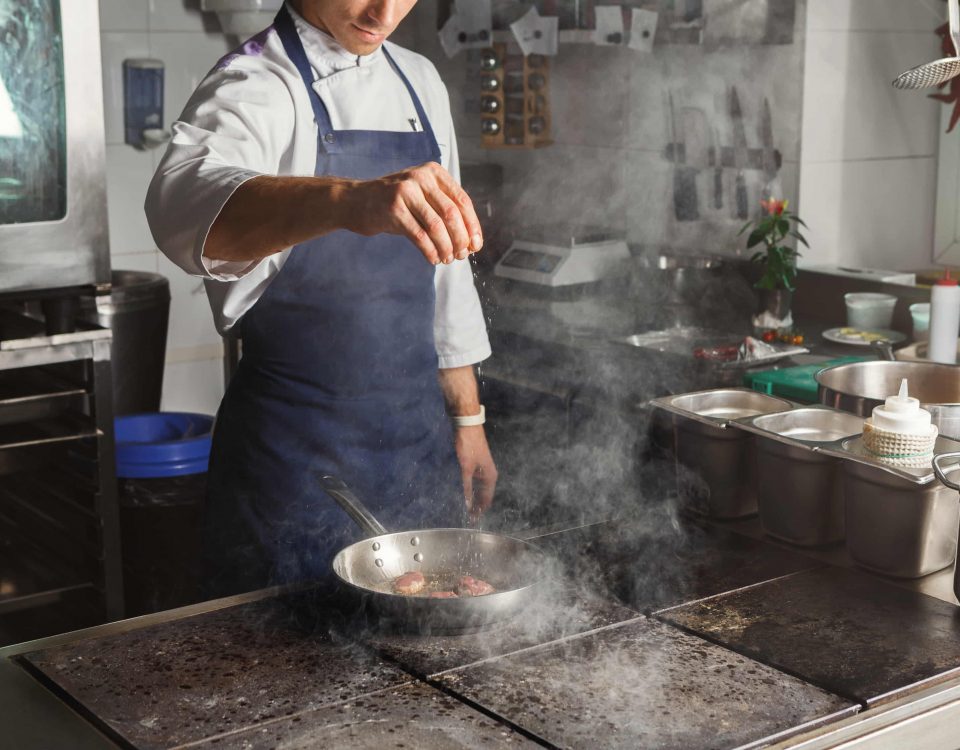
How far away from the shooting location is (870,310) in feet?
11.3

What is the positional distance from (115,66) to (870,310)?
9.00 ft

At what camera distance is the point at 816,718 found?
1280 mm

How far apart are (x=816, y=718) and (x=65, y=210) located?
2.10 metres

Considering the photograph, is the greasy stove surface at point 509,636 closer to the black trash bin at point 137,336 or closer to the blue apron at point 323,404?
the blue apron at point 323,404

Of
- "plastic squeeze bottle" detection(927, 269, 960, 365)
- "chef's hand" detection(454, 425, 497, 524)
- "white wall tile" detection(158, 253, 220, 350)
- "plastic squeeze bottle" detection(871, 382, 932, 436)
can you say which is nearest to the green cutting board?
"plastic squeeze bottle" detection(927, 269, 960, 365)

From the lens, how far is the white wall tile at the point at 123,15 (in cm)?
420

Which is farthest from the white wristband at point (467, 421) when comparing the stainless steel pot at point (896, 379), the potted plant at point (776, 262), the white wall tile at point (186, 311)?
the white wall tile at point (186, 311)

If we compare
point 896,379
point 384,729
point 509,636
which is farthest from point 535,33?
point 384,729

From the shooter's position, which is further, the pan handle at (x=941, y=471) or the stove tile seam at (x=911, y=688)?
the pan handle at (x=941, y=471)

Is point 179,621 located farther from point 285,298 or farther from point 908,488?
point 908,488

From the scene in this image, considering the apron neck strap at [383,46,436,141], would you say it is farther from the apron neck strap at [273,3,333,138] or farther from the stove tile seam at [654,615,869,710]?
the stove tile seam at [654,615,869,710]

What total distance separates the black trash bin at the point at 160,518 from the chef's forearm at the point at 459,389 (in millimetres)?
1094

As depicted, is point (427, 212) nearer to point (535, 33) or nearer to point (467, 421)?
point (467, 421)

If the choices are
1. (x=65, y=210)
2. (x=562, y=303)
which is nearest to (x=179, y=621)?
(x=65, y=210)
